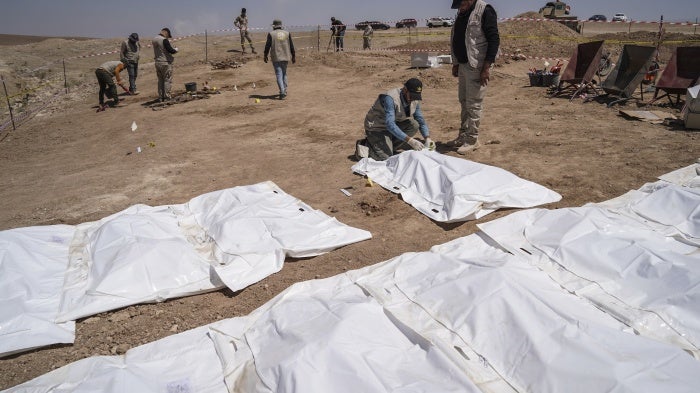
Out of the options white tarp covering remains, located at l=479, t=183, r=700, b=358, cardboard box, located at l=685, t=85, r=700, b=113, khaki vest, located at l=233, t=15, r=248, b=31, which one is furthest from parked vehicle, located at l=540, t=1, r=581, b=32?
white tarp covering remains, located at l=479, t=183, r=700, b=358

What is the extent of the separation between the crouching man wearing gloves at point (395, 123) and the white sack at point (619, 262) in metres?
1.94

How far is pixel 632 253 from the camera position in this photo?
106 inches

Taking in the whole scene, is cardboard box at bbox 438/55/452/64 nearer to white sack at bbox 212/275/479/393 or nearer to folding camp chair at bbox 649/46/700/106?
folding camp chair at bbox 649/46/700/106

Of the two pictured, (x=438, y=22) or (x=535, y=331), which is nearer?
(x=535, y=331)

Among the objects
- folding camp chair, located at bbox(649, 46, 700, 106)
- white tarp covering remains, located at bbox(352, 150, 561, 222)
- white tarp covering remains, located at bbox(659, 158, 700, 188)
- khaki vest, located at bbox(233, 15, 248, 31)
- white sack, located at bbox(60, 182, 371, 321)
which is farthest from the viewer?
khaki vest, located at bbox(233, 15, 248, 31)

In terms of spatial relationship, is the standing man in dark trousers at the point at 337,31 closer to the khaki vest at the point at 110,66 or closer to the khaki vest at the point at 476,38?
the khaki vest at the point at 110,66

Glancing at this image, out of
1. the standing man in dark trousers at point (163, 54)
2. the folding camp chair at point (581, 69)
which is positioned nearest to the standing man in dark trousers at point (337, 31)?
the standing man in dark trousers at point (163, 54)

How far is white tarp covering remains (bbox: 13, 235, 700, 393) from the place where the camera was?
1.87 metres

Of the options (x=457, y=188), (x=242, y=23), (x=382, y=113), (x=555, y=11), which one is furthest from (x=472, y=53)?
(x=555, y=11)

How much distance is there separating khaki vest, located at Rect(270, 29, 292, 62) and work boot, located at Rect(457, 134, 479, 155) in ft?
16.6

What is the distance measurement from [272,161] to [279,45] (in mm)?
4231

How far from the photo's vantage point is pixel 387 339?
7.21 feet

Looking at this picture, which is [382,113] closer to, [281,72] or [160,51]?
[281,72]

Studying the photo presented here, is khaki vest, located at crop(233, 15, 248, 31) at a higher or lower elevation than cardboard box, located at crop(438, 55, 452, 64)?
higher
